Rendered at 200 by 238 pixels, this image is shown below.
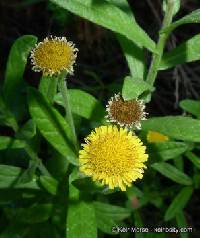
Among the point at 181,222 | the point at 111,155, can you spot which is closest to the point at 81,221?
the point at 111,155

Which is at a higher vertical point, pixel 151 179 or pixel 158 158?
pixel 158 158

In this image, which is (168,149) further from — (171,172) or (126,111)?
(171,172)

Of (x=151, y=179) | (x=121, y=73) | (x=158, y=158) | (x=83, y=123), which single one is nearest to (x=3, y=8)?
(x=121, y=73)

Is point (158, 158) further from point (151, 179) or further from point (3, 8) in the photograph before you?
point (3, 8)

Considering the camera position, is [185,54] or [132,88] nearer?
[132,88]

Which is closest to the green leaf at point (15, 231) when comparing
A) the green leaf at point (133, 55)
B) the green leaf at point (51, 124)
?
the green leaf at point (51, 124)

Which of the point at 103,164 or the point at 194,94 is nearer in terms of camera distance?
the point at 103,164
